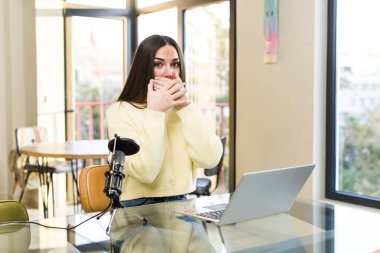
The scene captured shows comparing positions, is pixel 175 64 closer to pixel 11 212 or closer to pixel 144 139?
pixel 144 139

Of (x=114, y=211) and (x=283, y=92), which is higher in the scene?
(x=283, y=92)

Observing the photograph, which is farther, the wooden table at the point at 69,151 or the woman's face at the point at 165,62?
the wooden table at the point at 69,151

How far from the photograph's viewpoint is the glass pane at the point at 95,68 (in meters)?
5.17

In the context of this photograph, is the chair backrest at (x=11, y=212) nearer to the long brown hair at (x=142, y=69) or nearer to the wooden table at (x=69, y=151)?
the long brown hair at (x=142, y=69)

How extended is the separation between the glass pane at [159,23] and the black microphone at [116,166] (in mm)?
3525

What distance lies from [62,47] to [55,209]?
1632 millimetres

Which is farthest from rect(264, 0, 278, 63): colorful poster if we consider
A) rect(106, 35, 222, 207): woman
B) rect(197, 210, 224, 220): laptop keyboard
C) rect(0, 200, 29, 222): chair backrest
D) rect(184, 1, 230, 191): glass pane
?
rect(0, 200, 29, 222): chair backrest

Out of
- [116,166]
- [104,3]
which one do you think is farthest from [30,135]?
[116,166]

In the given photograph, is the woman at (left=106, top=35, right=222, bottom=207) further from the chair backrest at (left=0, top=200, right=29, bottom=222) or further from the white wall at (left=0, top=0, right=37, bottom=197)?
the white wall at (left=0, top=0, right=37, bottom=197)

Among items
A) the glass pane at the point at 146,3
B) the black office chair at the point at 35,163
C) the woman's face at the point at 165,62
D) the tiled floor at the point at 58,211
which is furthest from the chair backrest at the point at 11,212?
the glass pane at the point at 146,3

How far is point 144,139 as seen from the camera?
1677mm

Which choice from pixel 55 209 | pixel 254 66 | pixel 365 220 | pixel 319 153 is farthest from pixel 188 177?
pixel 55 209

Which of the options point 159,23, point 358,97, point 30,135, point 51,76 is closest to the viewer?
point 358,97

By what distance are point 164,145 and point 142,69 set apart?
0.31 metres
